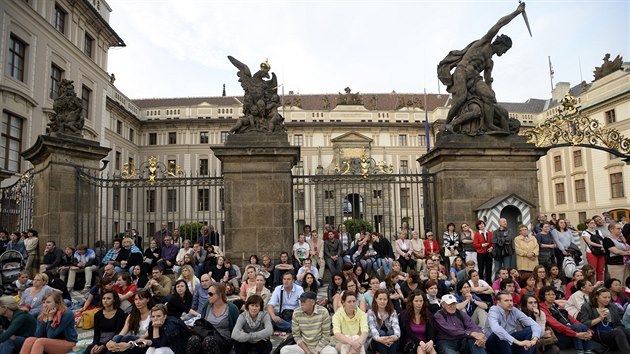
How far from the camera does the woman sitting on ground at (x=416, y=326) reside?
566 centimetres

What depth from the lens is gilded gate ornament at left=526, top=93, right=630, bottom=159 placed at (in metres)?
11.2

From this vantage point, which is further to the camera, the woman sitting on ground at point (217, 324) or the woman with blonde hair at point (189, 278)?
the woman with blonde hair at point (189, 278)

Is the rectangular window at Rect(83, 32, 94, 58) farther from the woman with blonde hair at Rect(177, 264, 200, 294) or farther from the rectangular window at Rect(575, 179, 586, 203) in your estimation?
the rectangular window at Rect(575, 179, 586, 203)

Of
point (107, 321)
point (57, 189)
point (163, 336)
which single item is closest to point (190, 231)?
point (57, 189)

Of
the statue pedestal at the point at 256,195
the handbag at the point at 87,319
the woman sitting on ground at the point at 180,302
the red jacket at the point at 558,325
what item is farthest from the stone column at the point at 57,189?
the red jacket at the point at 558,325

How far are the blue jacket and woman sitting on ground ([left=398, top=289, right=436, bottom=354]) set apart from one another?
4266 mm

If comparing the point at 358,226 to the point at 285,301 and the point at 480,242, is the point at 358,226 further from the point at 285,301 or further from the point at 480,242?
the point at 285,301

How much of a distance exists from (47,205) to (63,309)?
A: 5.82 m

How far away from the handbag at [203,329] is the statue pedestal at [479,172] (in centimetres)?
661

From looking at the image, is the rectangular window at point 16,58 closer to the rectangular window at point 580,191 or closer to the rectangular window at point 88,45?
the rectangular window at point 88,45

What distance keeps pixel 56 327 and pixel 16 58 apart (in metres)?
20.6

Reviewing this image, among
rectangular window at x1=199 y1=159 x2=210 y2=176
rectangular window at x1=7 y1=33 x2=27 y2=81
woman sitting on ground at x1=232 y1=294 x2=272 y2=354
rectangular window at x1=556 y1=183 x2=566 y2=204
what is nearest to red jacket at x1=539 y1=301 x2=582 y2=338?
woman sitting on ground at x1=232 y1=294 x2=272 y2=354

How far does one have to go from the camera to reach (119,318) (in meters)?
5.75

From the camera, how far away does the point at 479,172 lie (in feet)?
34.9
